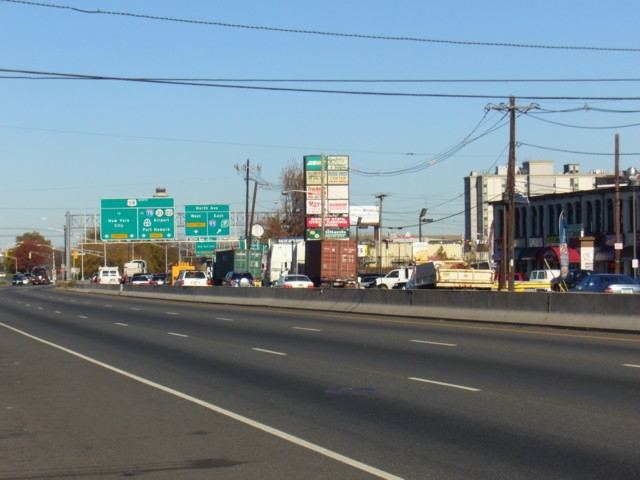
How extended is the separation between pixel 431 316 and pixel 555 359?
1399cm

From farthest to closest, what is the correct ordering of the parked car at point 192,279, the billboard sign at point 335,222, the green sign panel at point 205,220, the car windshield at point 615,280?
the billboard sign at point 335,222, the green sign panel at point 205,220, the parked car at point 192,279, the car windshield at point 615,280

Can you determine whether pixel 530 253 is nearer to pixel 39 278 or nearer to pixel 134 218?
pixel 134 218

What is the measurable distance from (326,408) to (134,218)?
59122 mm

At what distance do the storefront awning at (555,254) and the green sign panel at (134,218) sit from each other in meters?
29.8

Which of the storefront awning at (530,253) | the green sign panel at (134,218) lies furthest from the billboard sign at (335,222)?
the green sign panel at (134,218)

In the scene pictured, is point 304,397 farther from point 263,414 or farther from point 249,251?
point 249,251

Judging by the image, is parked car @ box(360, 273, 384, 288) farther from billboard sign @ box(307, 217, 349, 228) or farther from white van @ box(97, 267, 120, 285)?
white van @ box(97, 267, 120, 285)

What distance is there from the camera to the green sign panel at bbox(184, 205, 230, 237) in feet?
239

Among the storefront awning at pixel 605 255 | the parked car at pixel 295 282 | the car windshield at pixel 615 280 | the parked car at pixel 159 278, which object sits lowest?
the parked car at pixel 159 278

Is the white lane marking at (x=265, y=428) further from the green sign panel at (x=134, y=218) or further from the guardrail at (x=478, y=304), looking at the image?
the green sign panel at (x=134, y=218)

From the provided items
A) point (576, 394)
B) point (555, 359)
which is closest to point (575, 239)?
point (555, 359)

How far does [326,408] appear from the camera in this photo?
12164 mm

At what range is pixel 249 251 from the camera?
7112 cm

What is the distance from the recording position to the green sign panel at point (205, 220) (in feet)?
239
